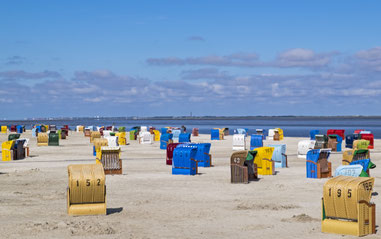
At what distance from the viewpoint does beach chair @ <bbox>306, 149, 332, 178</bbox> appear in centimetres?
2636

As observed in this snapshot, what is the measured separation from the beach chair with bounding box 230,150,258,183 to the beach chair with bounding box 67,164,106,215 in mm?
9166

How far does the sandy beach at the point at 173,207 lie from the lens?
1455 centimetres

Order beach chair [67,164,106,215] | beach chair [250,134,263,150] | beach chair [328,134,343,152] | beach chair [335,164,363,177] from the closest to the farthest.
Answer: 1. beach chair [67,164,106,215]
2. beach chair [335,164,363,177]
3. beach chair [328,134,343,152]
4. beach chair [250,134,263,150]

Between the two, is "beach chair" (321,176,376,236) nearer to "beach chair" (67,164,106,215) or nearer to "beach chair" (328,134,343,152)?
"beach chair" (67,164,106,215)

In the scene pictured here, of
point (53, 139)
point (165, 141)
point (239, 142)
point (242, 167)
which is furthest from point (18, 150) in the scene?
point (242, 167)

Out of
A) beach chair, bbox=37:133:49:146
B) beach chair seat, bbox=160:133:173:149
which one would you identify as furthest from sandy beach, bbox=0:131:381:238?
beach chair, bbox=37:133:49:146

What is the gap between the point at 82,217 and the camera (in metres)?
16.4

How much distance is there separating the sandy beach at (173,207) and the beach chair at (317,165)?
814mm

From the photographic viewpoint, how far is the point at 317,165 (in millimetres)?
26312

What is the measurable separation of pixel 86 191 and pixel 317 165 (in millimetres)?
13219

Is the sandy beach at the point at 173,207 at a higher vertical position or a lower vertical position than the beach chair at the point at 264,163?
lower

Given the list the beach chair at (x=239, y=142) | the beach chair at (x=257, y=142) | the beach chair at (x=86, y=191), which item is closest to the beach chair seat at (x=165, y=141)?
the beach chair at (x=239, y=142)

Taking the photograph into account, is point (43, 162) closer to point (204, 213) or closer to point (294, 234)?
point (204, 213)

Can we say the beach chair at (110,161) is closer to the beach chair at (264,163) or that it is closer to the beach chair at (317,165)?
the beach chair at (264,163)
